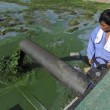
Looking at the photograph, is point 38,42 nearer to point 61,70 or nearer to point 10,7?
point 10,7

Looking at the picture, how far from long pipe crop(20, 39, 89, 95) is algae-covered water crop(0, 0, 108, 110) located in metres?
0.71

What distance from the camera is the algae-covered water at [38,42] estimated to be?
6.19 m

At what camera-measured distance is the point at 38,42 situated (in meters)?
8.90

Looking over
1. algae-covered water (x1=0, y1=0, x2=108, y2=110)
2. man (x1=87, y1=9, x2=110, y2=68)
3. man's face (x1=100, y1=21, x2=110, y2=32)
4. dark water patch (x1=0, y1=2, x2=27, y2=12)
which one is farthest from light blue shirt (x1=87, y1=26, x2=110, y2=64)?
dark water patch (x1=0, y1=2, x2=27, y2=12)

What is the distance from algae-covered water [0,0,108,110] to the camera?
6188 mm

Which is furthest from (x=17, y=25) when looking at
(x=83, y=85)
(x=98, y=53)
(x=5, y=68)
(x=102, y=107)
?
(x=102, y=107)

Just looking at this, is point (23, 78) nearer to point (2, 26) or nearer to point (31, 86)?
point (31, 86)

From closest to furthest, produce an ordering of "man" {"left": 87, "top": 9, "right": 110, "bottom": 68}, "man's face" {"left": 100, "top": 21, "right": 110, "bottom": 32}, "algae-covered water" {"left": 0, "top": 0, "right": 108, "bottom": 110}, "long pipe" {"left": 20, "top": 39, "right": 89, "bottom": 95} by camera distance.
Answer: "long pipe" {"left": 20, "top": 39, "right": 89, "bottom": 95}, "man's face" {"left": 100, "top": 21, "right": 110, "bottom": 32}, "man" {"left": 87, "top": 9, "right": 110, "bottom": 68}, "algae-covered water" {"left": 0, "top": 0, "right": 108, "bottom": 110}

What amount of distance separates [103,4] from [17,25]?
449cm

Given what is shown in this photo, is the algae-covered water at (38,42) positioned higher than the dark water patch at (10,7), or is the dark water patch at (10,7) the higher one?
the algae-covered water at (38,42)

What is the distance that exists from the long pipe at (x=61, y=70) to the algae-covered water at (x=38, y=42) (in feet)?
2.34

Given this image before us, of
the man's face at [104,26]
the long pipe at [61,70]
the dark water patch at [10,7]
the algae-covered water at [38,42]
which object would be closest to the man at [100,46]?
the man's face at [104,26]

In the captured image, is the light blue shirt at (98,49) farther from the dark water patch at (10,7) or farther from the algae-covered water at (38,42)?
the dark water patch at (10,7)

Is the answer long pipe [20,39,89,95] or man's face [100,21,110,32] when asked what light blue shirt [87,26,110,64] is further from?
long pipe [20,39,89,95]
